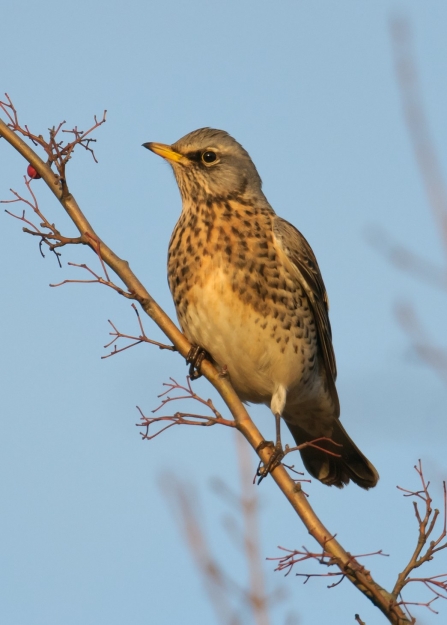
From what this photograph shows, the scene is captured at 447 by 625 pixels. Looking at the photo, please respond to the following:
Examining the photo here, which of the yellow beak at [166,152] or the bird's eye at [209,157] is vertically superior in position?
the bird's eye at [209,157]

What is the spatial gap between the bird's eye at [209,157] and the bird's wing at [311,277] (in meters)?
0.64

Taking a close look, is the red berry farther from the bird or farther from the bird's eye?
the bird's eye

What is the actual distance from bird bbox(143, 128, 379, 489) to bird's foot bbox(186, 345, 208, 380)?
0.03 metres

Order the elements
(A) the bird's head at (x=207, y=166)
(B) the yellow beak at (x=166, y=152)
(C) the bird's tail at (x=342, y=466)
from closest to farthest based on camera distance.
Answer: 1. (B) the yellow beak at (x=166, y=152)
2. (A) the bird's head at (x=207, y=166)
3. (C) the bird's tail at (x=342, y=466)

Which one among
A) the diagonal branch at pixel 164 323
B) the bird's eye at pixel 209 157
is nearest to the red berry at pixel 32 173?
the diagonal branch at pixel 164 323

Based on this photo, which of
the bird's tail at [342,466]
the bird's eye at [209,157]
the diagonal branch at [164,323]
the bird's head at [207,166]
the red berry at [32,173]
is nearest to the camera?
the diagonal branch at [164,323]

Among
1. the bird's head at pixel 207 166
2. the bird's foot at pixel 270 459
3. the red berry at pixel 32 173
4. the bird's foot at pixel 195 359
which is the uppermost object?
the bird's head at pixel 207 166

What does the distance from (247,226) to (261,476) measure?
5.93 feet

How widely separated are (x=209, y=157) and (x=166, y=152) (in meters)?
0.36

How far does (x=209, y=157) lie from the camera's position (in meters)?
6.94

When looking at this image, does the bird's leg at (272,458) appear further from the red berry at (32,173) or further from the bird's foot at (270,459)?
the red berry at (32,173)

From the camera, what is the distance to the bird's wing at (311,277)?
6.57 metres

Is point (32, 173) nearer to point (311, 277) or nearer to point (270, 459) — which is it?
point (270, 459)

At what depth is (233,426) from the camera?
4.53 m
